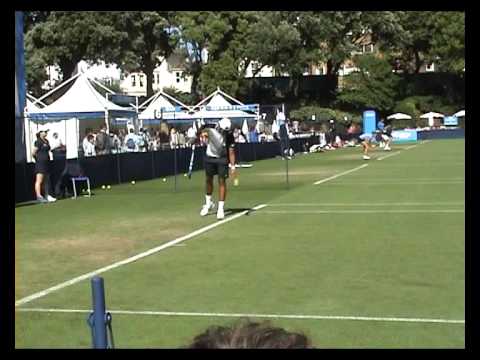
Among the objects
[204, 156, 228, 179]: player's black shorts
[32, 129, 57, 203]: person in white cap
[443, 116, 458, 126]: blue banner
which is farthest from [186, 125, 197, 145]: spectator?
[443, 116, 458, 126]: blue banner

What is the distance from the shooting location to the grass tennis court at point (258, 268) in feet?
23.9

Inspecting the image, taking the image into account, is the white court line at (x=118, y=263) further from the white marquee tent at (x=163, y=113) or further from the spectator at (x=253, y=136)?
the spectator at (x=253, y=136)

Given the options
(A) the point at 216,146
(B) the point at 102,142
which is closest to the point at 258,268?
(A) the point at 216,146

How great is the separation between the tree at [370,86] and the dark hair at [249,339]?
8252 centimetres

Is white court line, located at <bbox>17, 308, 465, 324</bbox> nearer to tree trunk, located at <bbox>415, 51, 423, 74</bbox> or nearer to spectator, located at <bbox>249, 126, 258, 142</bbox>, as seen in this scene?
spectator, located at <bbox>249, 126, 258, 142</bbox>

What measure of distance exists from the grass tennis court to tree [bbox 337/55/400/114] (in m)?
64.4

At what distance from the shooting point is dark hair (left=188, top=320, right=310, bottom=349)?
2.16 metres

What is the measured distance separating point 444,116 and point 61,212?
245 feet

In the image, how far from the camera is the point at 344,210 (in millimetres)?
17359

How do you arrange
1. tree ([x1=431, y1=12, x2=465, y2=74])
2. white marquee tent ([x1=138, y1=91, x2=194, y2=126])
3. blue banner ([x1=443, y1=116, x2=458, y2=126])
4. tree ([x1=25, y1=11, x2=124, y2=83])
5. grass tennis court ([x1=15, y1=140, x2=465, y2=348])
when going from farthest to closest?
tree ([x1=431, y1=12, x2=465, y2=74]) < blue banner ([x1=443, y1=116, x2=458, y2=126]) < tree ([x1=25, y1=11, x2=124, y2=83]) < white marquee tent ([x1=138, y1=91, x2=194, y2=126]) < grass tennis court ([x1=15, y1=140, x2=465, y2=348])

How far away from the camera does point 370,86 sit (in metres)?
Answer: 84.9

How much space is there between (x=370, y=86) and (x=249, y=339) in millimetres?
84264

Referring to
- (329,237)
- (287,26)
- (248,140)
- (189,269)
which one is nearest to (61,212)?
(329,237)
